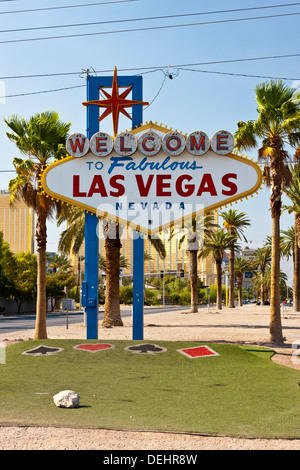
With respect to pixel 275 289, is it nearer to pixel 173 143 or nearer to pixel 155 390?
pixel 173 143

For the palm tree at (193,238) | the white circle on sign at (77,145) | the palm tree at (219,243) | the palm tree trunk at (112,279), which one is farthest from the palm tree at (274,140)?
the palm tree at (219,243)

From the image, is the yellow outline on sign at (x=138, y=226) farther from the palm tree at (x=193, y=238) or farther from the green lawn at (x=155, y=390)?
the palm tree at (x=193, y=238)

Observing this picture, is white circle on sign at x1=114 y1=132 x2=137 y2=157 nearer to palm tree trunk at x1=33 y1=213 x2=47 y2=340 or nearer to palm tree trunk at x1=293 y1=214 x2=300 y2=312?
palm tree trunk at x1=33 y1=213 x2=47 y2=340

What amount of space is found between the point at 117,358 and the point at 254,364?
3907 mm

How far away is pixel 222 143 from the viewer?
54.7 ft

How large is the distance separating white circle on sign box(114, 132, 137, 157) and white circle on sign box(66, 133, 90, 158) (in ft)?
3.48

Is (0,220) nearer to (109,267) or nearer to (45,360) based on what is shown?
(109,267)

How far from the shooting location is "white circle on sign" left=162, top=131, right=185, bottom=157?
657 inches

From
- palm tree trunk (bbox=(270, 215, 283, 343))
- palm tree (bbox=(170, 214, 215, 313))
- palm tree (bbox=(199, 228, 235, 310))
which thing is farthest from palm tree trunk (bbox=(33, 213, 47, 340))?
palm tree (bbox=(199, 228, 235, 310))

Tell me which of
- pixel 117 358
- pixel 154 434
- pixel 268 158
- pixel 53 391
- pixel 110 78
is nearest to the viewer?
pixel 154 434

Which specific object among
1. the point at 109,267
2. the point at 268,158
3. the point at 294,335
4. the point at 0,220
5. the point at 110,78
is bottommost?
the point at 294,335

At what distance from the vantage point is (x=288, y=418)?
28.2 feet

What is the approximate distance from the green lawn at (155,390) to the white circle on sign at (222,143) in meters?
6.43
